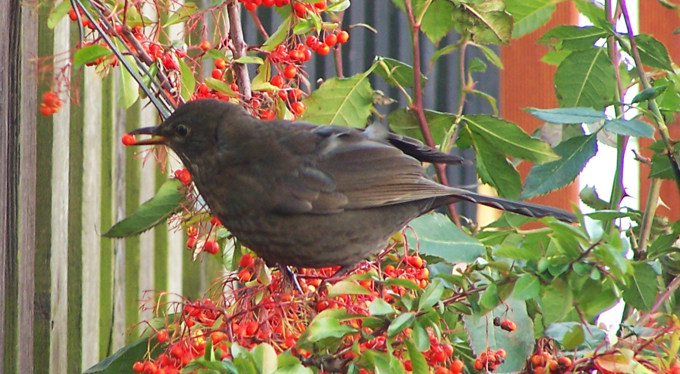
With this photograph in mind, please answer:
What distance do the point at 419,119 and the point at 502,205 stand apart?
34cm

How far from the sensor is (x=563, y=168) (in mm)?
2209

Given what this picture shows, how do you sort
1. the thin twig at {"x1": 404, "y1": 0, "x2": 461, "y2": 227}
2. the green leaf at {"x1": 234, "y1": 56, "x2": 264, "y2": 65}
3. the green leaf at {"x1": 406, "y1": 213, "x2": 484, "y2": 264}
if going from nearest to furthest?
the green leaf at {"x1": 406, "y1": 213, "x2": 484, "y2": 264}
the green leaf at {"x1": 234, "y1": 56, "x2": 264, "y2": 65}
the thin twig at {"x1": 404, "y1": 0, "x2": 461, "y2": 227}

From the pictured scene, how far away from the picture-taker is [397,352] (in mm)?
1685

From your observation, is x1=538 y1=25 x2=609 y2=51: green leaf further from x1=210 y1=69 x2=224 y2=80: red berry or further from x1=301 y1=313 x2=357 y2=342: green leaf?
x1=301 y1=313 x2=357 y2=342: green leaf

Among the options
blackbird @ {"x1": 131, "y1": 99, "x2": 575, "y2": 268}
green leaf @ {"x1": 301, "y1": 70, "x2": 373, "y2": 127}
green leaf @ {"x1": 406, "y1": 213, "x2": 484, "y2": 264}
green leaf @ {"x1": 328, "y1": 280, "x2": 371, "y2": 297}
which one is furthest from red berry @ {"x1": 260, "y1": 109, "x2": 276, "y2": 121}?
green leaf @ {"x1": 328, "y1": 280, "x2": 371, "y2": 297}

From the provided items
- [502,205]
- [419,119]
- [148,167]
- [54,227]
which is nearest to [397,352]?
[502,205]

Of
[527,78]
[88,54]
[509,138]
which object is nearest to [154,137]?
[88,54]

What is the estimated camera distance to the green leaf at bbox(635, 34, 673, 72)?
2.35 meters

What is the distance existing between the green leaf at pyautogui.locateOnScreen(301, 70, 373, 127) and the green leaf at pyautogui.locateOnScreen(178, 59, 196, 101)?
1.01ft

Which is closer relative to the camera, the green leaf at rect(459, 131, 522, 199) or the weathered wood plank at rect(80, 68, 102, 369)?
the green leaf at rect(459, 131, 522, 199)

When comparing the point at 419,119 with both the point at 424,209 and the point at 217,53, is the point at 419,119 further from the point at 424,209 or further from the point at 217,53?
the point at 217,53

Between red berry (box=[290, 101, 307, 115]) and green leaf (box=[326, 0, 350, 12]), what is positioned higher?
green leaf (box=[326, 0, 350, 12])

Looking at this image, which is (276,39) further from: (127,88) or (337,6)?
(127,88)

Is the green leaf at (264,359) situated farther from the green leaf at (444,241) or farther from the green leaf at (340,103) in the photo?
the green leaf at (340,103)
